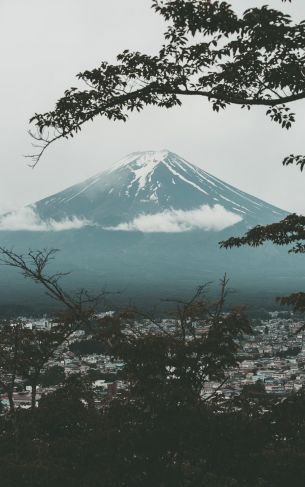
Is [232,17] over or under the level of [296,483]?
over

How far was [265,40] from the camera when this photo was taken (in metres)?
6.36

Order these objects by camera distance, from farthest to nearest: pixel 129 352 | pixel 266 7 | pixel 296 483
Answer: pixel 129 352, pixel 296 483, pixel 266 7

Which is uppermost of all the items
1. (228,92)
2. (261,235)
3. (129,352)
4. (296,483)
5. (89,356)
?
(228,92)

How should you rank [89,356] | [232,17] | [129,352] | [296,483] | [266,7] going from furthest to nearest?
[89,356]
[129,352]
[296,483]
[232,17]
[266,7]

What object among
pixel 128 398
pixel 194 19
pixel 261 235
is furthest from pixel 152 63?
pixel 128 398

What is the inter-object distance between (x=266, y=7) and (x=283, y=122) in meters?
1.42

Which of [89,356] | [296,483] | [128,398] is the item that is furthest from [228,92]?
[89,356]

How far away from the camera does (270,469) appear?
8.04 m

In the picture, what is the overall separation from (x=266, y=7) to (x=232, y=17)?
1.81ft

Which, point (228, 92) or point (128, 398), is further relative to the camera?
point (128, 398)

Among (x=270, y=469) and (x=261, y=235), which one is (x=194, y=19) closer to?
(x=261, y=235)

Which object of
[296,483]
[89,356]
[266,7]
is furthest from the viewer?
[89,356]

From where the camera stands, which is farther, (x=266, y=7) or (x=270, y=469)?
(x=270, y=469)

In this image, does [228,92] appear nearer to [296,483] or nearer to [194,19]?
[194,19]
